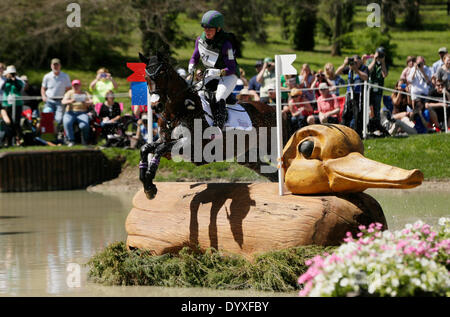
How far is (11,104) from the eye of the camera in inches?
738

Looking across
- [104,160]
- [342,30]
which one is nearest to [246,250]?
[104,160]

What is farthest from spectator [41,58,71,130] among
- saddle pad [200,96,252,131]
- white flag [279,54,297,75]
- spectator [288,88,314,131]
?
white flag [279,54,297,75]

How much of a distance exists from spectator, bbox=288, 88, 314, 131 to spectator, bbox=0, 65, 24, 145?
6.55 m

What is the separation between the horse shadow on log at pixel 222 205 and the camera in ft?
25.9

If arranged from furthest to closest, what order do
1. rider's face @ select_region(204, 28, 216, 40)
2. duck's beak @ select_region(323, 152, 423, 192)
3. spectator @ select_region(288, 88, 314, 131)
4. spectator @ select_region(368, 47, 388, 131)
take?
spectator @ select_region(288, 88, 314, 131)
spectator @ select_region(368, 47, 388, 131)
rider's face @ select_region(204, 28, 216, 40)
duck's beak @ select_region(323, 152, 423, 192)

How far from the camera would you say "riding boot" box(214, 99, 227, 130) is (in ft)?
29.1

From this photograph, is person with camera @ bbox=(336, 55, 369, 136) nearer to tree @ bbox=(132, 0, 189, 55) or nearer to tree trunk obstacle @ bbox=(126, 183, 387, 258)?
tree trunk obstacle @ bbox=(126, 183, 387, 258)

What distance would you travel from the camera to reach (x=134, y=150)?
1836 cm

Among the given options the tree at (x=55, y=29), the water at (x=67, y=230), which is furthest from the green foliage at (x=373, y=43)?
the water at (x=67, y=230)

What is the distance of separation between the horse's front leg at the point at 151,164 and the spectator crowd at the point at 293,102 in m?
7.19

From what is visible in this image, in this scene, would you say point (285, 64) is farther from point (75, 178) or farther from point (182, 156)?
point (75, 178)

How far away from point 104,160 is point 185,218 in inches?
392

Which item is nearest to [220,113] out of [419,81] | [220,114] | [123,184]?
[220,114]

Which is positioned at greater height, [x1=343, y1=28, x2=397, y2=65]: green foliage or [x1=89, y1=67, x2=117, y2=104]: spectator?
[x1=343, y1=28, x2=397, y2=65]: green foliage
